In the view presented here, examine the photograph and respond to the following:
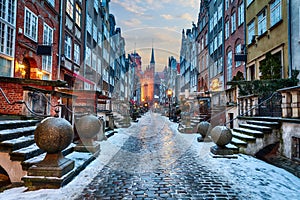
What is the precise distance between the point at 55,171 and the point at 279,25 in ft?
45.3

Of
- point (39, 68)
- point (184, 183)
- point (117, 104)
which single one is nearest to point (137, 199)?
point (184, 183)

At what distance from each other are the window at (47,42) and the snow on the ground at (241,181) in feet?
34.8

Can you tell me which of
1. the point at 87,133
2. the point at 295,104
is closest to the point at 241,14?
the point at 295,104

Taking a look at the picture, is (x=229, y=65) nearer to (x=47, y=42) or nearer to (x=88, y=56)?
(x=88, y=56)

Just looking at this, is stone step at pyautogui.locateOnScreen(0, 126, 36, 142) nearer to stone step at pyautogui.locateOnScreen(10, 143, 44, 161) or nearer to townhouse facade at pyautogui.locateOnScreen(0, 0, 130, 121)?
stone step at pyautogui.locateOnScreen(10, 143, 44, 161)

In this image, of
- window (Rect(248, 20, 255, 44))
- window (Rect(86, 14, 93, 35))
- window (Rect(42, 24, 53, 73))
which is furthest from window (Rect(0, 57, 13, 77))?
window (Rect(248, 20, 255, 44))

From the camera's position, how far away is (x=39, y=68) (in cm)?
1383

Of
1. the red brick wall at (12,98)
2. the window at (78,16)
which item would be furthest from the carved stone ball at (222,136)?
the window at (78,16)

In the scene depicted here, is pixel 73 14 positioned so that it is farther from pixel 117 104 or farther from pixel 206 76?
pixel 206 76

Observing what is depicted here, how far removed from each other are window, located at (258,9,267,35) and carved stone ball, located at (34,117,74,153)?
14.5 metres

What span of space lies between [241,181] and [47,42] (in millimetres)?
15078

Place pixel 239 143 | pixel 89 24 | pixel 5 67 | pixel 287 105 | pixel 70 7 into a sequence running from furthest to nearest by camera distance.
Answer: pixel 89 24
pixel 70 7
pixel 5 67
pixel 239 143
pixel 287 105

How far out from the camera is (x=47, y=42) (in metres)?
15.0

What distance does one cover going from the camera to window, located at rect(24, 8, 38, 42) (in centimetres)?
1237
